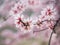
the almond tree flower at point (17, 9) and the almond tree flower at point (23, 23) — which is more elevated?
the almond tree flower at point (17, 9)

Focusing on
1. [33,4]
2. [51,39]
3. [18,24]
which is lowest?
[51,39]

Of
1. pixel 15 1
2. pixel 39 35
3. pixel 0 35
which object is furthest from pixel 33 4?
pixel 0 35

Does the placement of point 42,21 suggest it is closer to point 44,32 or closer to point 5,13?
point 44,32

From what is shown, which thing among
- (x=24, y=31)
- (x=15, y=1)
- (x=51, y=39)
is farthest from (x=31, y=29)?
(x=15, y=1)

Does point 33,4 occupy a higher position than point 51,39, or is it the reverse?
point 33,4

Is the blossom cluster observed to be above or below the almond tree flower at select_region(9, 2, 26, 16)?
below

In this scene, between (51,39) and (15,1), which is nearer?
(51,39)

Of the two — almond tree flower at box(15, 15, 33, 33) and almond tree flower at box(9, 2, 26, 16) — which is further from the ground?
almond tree flower at box(9, 2, 26, 16)

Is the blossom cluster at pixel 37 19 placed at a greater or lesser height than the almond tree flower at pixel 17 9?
lesser

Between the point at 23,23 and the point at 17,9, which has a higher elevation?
the point at 17,9
